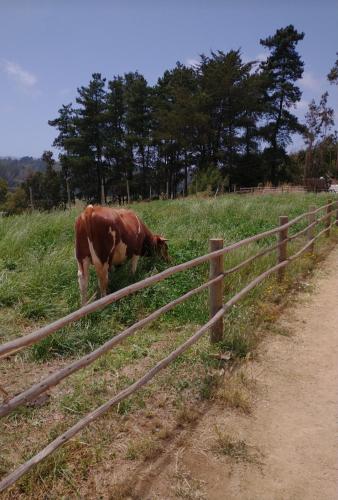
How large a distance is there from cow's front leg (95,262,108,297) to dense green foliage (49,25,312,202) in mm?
27667

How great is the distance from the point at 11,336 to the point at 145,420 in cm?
204

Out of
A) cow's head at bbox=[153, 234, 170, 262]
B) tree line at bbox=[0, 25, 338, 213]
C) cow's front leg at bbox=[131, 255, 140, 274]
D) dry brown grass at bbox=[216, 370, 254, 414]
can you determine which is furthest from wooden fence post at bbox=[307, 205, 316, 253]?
tree line at bbox=[0, 25, 338, 213]

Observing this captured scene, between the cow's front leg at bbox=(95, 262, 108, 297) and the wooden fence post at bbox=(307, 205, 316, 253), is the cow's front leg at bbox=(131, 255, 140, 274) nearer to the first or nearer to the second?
the cow's front leg at bbox=(95, 262, 108, 297)

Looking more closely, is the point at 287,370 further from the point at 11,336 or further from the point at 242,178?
the point at 242,178

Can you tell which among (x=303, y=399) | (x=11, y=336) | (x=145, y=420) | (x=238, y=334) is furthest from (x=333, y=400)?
(x=11, y=336)

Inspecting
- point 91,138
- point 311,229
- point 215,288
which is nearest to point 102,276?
point 215,288

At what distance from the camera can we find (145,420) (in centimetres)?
308

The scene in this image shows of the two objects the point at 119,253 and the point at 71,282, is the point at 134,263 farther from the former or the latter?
the point at 71,282

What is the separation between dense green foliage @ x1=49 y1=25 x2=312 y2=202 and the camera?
3297cm

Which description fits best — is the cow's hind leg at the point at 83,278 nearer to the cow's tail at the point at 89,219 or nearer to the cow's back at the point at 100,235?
the cow's back at the point at 100,235

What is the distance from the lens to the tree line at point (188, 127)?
33.0m

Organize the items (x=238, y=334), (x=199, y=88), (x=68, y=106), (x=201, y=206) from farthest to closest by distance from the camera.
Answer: (x=68, y=106) → (x=199, y=88) → (x=201, y=206) → (x=238, y=334)

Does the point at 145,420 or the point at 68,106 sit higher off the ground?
the point at 68,106

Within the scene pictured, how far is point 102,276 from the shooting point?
5.18 m
